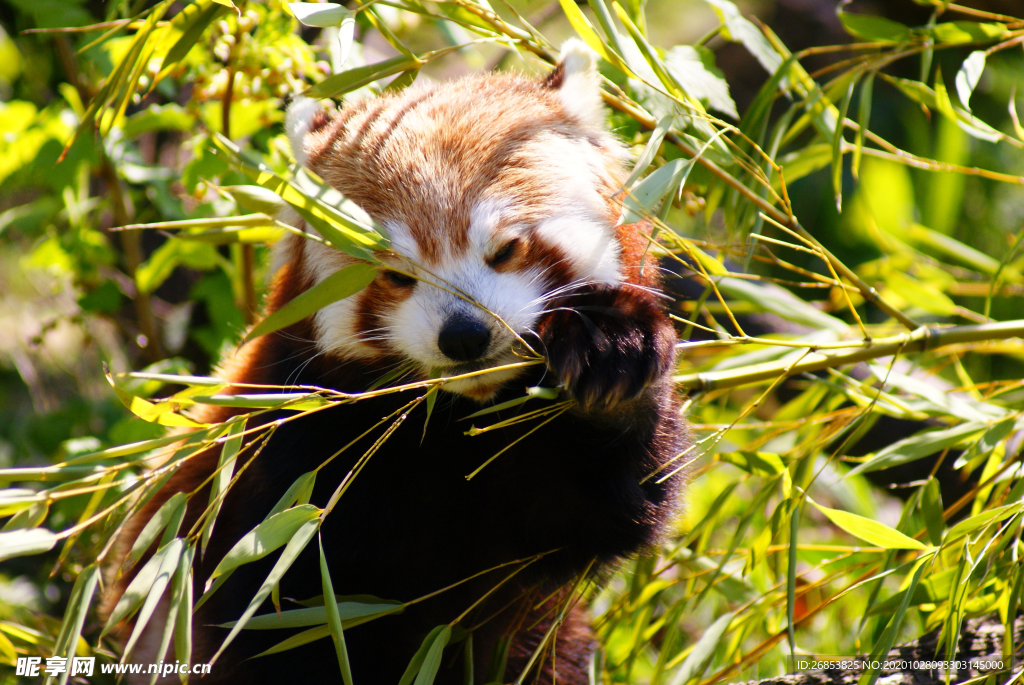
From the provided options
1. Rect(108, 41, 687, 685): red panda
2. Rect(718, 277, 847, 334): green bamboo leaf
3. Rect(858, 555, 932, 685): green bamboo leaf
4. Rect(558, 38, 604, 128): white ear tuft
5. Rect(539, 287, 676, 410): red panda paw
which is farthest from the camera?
Rect(718, 277, 847, 334): green bamboo leaf

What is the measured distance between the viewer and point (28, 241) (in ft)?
12.3

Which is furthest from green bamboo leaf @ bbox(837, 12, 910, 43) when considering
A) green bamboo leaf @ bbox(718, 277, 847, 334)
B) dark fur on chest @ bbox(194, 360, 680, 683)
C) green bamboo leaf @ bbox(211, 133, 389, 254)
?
green bamboo leaf @ bbox(211, 133, 389, 254)

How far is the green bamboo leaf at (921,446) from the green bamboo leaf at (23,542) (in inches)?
59.6

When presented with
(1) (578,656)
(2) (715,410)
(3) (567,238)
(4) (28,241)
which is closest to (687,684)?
(1) (578,656)

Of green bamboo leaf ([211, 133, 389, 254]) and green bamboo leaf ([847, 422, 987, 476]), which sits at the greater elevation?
green bamboo leaf ([211, 133, 389, 254])

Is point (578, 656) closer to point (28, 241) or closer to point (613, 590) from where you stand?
point (613, 590)

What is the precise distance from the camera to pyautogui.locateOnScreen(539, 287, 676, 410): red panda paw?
56.7 inches

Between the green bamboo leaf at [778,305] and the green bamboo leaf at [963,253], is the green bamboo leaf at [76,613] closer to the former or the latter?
the green bamboo leaf at [778,305]

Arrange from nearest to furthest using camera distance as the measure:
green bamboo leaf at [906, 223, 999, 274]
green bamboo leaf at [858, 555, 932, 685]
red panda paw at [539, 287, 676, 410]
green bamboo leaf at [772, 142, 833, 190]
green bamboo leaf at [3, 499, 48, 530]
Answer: green bamboo leaf at [3, 499, 48, 530] → green bamboo leaf at [858, 555, 932, 685] → red panda paw at [539, 287, 676, 410] → green bamboo leaf at [772, 142, 833, 190] → green bamboo leaf at [906, 223, 999, 274]

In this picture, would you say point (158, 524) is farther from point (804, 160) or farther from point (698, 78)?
point (804, 160)

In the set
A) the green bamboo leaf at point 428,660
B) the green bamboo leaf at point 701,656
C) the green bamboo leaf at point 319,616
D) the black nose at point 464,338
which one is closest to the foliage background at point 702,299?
the green bamboo leaf at point 701,656

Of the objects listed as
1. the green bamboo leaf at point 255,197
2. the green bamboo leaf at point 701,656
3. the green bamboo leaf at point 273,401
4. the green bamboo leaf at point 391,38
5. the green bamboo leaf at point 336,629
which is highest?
the green bamboo leaf at point 391,38

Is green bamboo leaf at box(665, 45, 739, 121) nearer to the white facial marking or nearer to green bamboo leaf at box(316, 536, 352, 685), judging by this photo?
the white facial marking

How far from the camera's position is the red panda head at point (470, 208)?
1.53m
